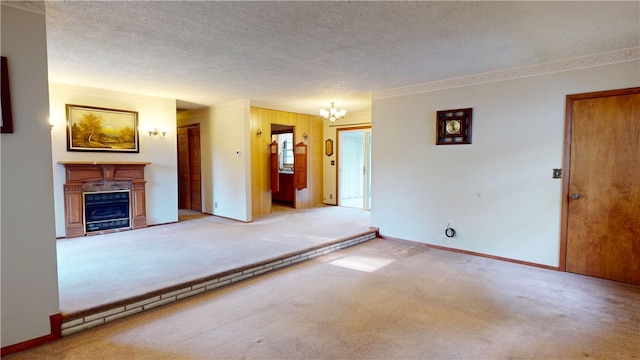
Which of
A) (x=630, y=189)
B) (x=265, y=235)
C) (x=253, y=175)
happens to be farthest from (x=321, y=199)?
(x=630, y=189)

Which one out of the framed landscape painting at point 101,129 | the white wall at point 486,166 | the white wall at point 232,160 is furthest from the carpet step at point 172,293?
the framed landscape painting at point 101,129

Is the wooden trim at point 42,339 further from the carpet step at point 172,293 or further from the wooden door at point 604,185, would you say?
the wooden door at point 604,185

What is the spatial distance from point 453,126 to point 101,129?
5435 mm

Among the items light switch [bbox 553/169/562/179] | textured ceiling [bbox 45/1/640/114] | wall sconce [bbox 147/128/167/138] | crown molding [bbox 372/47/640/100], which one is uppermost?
textured ceiling [bbox 45/1/640/114]

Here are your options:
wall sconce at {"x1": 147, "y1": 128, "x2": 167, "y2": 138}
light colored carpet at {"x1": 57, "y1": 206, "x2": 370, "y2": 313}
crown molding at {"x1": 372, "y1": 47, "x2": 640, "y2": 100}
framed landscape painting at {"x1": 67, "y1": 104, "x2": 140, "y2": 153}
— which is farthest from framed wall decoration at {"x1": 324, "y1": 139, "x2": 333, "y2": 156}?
framed landscape painting at {"x1": 67, "y1": 104, "x2": 140, "y2": 153}

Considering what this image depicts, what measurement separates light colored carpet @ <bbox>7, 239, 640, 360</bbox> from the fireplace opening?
323 centimetres

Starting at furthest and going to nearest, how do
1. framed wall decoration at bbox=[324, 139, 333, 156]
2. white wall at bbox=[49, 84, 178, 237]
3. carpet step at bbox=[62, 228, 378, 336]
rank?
framed wall decoration at bbox=[324, 139, 333, 156] → white wall at bbox=[49, 84, 178, 237] → carpet step at bbox=[62, 228, 378, 336]

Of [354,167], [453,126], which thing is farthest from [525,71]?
[354,167]

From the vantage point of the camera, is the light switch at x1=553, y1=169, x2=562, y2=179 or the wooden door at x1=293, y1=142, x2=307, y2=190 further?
the wooden door at x1=293, y1=142, x2=307, y2=190

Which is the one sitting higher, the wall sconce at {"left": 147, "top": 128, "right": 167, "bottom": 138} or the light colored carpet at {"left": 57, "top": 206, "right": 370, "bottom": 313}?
the wall sconce at {"left": 147, "top": 128, "right": 167, "bottom": 138}

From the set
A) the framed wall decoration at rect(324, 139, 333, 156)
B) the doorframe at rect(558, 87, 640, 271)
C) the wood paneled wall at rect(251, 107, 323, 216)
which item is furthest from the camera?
the framed wall decoration at rect(324, 139, 333, 156)

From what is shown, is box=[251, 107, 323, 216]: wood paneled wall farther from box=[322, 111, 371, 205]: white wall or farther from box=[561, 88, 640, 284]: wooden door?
box=[561, 88, 640, 284]: wooden door

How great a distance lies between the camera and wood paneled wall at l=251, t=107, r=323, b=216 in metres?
7.11

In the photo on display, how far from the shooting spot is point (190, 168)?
26.1ft
